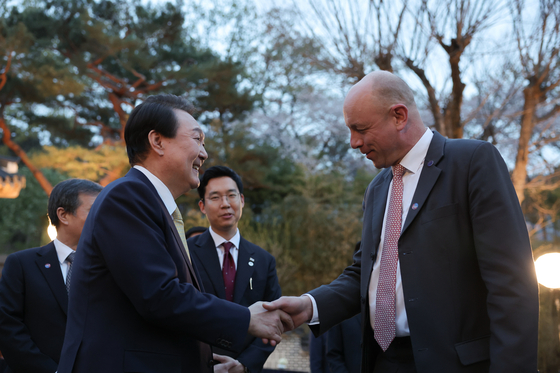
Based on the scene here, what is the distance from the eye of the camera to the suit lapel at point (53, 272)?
2.81 metres

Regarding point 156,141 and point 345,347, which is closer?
point 156,141

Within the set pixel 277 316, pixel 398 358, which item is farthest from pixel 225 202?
pixel 398 358

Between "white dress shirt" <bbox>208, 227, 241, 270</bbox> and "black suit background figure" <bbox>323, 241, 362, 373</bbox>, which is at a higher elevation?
"white dress shirt" <bbox>208, 227, 241, 270</bbox>

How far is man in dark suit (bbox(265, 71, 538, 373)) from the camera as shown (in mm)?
1722

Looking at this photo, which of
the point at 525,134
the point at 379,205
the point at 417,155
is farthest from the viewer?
the point at 525,134

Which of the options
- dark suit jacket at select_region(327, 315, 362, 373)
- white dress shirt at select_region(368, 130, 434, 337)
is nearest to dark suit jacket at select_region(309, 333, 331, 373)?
dark suit jacket at select_region(327, 315, 362, 373)

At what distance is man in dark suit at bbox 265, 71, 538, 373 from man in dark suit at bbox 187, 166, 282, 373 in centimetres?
113

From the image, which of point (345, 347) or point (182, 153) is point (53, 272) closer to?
point (182, 153)

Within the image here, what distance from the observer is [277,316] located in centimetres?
228

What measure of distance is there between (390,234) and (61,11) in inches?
539

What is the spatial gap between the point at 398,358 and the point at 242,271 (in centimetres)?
165

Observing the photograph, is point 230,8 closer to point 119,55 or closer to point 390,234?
point 119,55

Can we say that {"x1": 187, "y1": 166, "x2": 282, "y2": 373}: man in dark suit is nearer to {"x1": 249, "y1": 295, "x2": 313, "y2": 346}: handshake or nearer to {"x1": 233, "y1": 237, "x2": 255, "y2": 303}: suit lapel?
{"x1": 233, "y1": 237, "x2": 255, "y2": 303}: suit lapel

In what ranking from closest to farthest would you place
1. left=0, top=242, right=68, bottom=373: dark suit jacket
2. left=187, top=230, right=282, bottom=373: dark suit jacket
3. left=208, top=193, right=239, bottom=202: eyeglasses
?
left=0, top=242, right=68, bottom=373: dark suit jacket → left=187, top=230, right=282, bottom=373: dark suit jacket → left=208, top=193, right=239, bottom=202: eyeglasses
